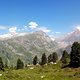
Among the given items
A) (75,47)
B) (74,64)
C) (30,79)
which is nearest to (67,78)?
(30,79)

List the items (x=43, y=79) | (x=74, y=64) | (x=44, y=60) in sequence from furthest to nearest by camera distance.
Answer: (x=44, y=60) < (x=74, y=64) < (x=43, y=79)

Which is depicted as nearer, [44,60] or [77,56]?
[77,56]

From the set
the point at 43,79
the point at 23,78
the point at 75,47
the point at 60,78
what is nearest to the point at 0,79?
the point at 23,78

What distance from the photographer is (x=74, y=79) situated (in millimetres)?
60156

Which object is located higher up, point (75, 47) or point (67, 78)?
point (75, 47)

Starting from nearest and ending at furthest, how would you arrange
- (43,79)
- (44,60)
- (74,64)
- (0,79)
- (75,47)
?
(0,79)
(43,79)
(74,64)
(75,47)
(44,60)

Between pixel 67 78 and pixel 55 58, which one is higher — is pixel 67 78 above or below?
below

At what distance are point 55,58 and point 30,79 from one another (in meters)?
132

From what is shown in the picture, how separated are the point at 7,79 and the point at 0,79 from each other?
1.88 m

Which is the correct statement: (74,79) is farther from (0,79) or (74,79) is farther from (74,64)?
(74,64)

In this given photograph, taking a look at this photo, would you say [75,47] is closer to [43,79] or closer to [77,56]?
[77,56]

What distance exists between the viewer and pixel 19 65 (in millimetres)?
192375

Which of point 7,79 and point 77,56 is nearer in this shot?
point 7,79

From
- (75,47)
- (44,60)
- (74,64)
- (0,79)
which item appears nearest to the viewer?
(0,79)
